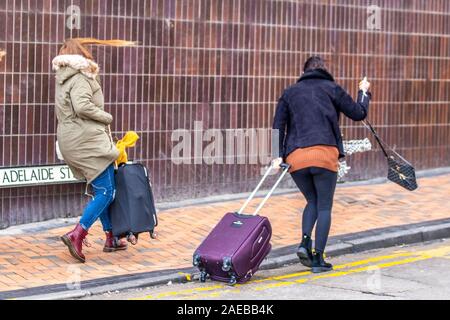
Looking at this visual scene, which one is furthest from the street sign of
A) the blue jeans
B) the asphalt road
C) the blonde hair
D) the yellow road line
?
the yellow road line

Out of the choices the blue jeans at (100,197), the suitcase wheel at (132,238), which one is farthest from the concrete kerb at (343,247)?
the blue jeans at (100,197)

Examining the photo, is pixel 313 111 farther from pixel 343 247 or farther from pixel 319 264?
pixel 343 247

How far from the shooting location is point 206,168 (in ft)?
38.7

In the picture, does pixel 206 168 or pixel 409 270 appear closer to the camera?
pixel 409 270

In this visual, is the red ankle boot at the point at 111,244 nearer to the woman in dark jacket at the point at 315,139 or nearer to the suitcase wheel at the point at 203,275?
the suitcase wheel at the point at 203,275

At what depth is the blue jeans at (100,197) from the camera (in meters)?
9.03

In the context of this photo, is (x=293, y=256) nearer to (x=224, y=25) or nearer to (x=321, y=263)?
(x=321, y=263)

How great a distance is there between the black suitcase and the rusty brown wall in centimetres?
160

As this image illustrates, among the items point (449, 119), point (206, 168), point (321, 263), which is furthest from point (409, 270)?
point (449, 119)

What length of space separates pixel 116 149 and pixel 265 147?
3398 millimetres

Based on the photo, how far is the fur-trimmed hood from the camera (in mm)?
9028

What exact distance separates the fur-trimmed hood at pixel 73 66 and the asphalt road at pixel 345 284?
196 cm

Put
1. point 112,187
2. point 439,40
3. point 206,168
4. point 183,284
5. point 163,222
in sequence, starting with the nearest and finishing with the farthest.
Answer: point 183,284, point 112,187, point 163,222, point 206,168, point 439,40

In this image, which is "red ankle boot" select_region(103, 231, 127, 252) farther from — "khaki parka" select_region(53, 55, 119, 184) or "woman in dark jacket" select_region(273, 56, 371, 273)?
"woman in dark jacket" select_region(273, 56, 371, 273)
